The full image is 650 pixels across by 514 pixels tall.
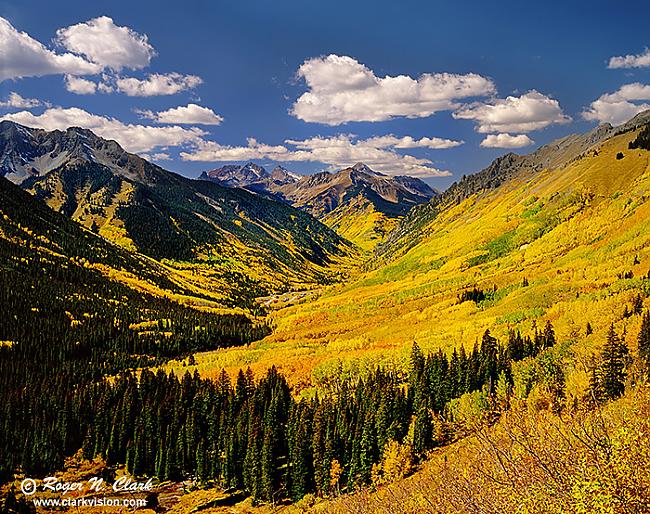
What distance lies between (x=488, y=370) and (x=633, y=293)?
214 feet

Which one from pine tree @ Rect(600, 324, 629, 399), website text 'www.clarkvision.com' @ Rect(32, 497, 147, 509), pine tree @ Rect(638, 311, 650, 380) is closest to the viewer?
pine tree @ Rect(600, 324, 629, 399)

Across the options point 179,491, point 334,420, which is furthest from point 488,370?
point 179,491

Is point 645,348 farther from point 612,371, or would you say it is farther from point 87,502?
point 87,502

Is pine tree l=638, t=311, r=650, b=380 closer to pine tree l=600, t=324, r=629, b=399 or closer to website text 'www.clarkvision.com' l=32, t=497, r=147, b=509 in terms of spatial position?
pine tree l=600, t=324, r=629, b=399

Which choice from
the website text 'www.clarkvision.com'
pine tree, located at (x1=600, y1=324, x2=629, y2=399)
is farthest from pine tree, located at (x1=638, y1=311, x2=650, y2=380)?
the website text 'www.clarkvision.com'

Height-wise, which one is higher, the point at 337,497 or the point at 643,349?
the point at 643,349

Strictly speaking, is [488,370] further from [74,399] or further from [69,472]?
[74,399]

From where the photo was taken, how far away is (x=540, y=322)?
5955 inches

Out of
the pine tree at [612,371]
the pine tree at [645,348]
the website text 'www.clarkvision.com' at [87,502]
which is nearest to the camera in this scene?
the pine tree at [612,371]

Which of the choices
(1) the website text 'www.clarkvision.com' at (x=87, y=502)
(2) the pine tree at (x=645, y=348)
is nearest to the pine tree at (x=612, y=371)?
(2) the pine tree at (x=645, y=348)

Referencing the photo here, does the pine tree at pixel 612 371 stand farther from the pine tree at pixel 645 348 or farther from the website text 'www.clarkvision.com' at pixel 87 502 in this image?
the website text 'www.clarkvision.com' at pixel 87 502

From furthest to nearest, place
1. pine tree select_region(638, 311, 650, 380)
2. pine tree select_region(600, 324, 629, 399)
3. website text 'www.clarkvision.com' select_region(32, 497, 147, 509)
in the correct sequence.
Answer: website text 'www.clarkvision.com' select_region(32, 497, 147, 509)
pine tree select_region(638, 311, 650, 380)
pine tree select_region(600, 324, 629, 399)

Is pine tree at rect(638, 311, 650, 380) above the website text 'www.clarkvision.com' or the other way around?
above

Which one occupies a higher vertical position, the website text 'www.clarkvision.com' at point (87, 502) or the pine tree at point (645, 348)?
the pine tree at point (645, 348)
